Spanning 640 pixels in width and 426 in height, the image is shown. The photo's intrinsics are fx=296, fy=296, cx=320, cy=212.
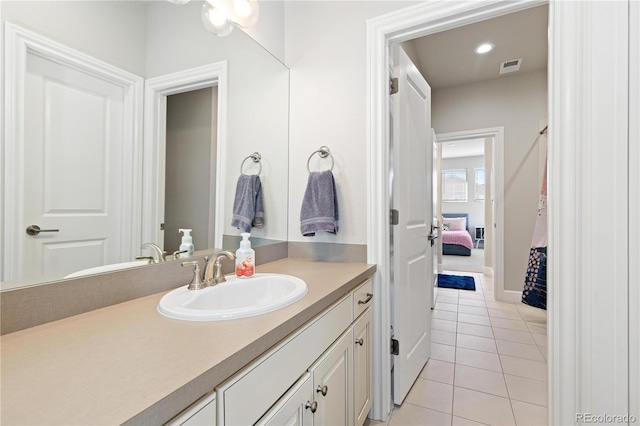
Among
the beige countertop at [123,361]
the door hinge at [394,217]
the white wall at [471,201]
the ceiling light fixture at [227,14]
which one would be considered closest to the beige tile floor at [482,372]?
the door hinge at [394,217]

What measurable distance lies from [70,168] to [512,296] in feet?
13.4

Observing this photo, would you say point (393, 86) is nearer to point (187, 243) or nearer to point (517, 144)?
point (187, 243)

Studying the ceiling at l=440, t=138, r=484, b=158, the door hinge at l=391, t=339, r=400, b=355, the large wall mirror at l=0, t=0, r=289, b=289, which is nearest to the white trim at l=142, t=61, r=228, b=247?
the large wall mirror at l=0, t=0, r=289, b=289

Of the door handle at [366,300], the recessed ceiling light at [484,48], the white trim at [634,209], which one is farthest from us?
the recessed ceiling light at [484,48]

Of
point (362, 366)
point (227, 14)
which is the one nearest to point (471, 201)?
point (362, 366)

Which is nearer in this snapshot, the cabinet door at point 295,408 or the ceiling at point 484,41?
the cabinet door at point 295,408

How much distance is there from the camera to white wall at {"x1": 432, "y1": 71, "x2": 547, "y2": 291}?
3355 mm

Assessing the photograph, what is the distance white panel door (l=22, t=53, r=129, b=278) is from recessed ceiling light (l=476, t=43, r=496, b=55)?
3191 millimetres

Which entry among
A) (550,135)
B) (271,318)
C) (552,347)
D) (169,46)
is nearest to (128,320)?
(271,318)

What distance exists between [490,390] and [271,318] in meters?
1.72

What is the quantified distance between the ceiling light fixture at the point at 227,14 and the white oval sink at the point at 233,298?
1.09m

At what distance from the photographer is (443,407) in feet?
5.34

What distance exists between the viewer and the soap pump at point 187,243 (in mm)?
1154

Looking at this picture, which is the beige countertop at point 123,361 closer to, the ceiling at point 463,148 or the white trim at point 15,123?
the white trim at point 15,123
